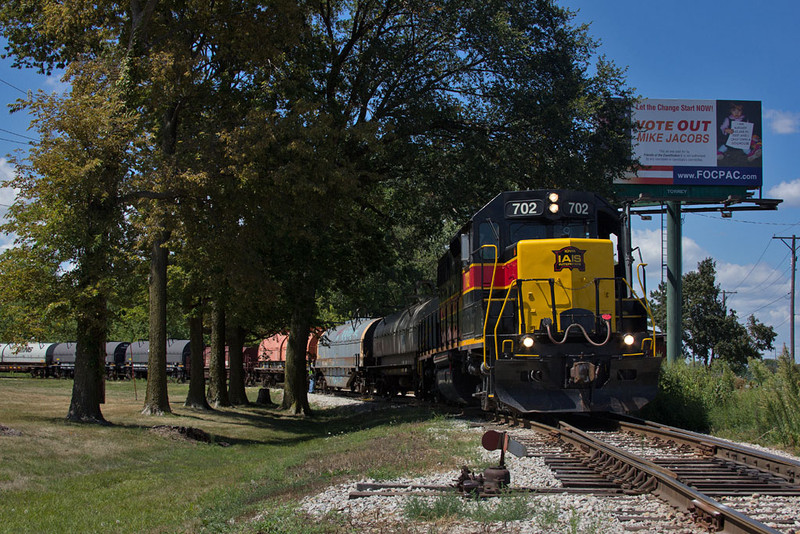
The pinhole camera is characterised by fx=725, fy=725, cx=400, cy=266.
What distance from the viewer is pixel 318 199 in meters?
18.0

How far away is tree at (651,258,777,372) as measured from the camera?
1987 inches

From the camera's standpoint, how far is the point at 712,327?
5119cm

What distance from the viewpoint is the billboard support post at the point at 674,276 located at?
119ft

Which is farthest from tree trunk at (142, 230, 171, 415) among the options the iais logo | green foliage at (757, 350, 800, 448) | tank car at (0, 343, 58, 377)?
tank car at (0, 343, 58, 377)

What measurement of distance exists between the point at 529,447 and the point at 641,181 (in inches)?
1130

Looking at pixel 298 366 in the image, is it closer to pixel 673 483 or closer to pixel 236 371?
pixel 236 371

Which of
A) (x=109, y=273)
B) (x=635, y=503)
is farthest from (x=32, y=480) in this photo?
(x=635, y=503)

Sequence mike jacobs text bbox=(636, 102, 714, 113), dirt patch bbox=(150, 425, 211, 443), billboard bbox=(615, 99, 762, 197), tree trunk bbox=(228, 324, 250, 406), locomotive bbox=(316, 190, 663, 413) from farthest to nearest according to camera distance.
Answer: mike jacobs text bbox=(636, 102, 714, 113)
billboard bbox=(615, 99, 762, 197)
tree trunk bbox=(228, 324, 250, 406)
dirt patch bbox=(150, 425, 211, 443)
locomotive bbox=(316, 190, 663, 413)

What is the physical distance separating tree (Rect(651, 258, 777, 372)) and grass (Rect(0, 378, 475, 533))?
126 feet

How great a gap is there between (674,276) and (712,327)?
16.9m

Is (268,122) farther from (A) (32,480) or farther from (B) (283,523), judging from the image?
(B) (283,523)

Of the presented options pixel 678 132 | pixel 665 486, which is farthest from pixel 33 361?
pixel 665 486

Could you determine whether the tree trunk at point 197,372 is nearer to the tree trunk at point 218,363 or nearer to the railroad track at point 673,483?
the tree trunk at point 218,363

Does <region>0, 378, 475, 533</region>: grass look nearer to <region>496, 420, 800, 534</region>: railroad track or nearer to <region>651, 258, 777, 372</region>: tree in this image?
<region>496, 420, 800, 534</region>: railroad track
